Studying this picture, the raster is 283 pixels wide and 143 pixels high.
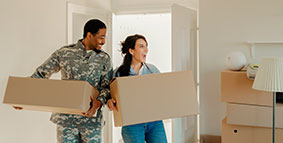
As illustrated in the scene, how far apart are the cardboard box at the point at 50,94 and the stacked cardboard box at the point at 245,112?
55.8 inches

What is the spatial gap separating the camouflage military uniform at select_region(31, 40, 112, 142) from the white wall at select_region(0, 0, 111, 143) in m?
0.44

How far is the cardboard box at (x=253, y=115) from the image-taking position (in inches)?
100

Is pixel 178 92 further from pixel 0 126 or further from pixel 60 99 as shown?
pixel 0 126

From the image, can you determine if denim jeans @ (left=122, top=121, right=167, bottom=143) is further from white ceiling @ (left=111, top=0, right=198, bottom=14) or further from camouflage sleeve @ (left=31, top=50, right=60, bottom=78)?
white ceiling @ (left=111, top=0, right=198, bottom=14)

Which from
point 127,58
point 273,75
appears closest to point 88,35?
point 127,58

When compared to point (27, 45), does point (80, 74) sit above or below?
below

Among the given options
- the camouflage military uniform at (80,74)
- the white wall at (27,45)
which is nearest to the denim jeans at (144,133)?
the camouflage military uniform at (80,74)

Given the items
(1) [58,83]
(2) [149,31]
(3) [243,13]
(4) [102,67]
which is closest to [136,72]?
(4) [102,67]

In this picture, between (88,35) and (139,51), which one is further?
(139,51)

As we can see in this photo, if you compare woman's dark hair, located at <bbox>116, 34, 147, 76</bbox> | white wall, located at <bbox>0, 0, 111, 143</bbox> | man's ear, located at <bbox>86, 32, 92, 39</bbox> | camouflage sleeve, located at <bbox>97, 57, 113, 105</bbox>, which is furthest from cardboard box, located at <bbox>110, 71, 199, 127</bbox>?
white wall, located at <bbox>0, 0, 111, 143</bbox>

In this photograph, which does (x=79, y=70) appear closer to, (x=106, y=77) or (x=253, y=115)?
(x=106, y=77)

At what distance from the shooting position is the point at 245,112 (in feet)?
8.63

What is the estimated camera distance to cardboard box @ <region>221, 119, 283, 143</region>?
8.58ft

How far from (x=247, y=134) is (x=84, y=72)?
1.62 m
